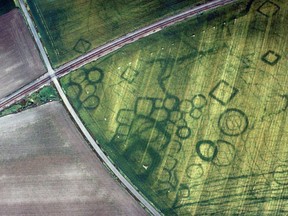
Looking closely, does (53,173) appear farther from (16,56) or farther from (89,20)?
(89,20)

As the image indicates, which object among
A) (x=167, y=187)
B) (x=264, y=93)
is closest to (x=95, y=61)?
(x=167, y=187)

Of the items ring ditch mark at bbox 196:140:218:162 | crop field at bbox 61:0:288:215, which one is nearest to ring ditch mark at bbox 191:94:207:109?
crop field at bbox 61:0:288:215

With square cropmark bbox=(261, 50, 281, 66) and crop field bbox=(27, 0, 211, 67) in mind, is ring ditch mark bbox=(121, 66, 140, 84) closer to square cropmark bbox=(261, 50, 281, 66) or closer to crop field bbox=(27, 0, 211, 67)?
crop field bbox=(27, 0, 211, 67)

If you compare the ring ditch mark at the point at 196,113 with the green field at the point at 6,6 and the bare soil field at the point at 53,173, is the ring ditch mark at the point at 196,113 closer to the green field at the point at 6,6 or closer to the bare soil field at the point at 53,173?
the bare soil field at the point at 53,173

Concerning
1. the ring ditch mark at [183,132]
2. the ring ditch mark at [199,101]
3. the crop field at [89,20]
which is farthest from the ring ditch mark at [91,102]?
the ring ditch mark at [199,101]

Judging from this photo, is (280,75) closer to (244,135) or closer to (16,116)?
(244,135)

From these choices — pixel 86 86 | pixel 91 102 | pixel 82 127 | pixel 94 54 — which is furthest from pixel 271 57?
pixel 82 127

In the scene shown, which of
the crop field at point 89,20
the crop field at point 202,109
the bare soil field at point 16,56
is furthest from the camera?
the bare soil field at point 16,56
